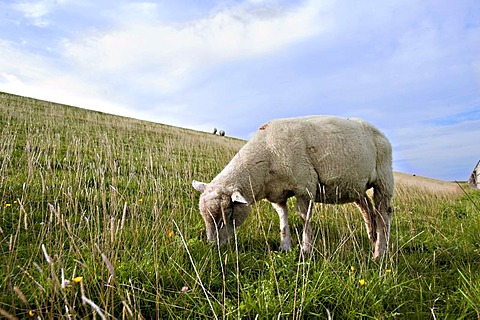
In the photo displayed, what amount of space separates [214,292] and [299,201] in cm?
206

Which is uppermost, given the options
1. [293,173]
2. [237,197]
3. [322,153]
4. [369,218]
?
[322,153]

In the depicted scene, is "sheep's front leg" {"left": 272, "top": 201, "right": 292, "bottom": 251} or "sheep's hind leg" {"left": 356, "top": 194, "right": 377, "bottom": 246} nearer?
"sheep's front leg" {"left": 272, "top": 201, "right": 292, "bottom": 251}

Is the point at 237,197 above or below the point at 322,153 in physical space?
below

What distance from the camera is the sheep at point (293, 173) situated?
4.49 m

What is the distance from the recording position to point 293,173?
465 centimetres

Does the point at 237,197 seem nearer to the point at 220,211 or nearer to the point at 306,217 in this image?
the point at 220,211

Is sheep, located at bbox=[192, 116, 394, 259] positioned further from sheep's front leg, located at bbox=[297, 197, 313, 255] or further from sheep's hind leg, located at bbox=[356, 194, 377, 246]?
sheep's hind leg, located at bbox=[356, 194, 377, 246]

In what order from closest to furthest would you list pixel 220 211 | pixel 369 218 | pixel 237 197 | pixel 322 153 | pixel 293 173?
pixel 237 197 < pixel 220 211 < pixel 293 173 < pixel 322 153 < pixel 369 218

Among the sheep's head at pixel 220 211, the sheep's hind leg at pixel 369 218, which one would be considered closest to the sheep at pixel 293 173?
the sheep's head at pixel 220 211

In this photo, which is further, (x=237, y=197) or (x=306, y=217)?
(x=306, y=217)

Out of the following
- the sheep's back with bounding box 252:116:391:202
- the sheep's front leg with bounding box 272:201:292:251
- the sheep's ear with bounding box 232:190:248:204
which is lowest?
the sheep's front leg with bounding box 272:201:292:251

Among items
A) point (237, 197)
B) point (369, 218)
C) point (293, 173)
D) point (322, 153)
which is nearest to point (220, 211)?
point (237, 197)

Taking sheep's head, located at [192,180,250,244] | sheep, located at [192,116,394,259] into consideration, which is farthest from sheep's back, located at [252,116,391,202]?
sheep's head, located at [192,180,250,244]

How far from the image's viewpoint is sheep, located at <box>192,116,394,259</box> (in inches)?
177
